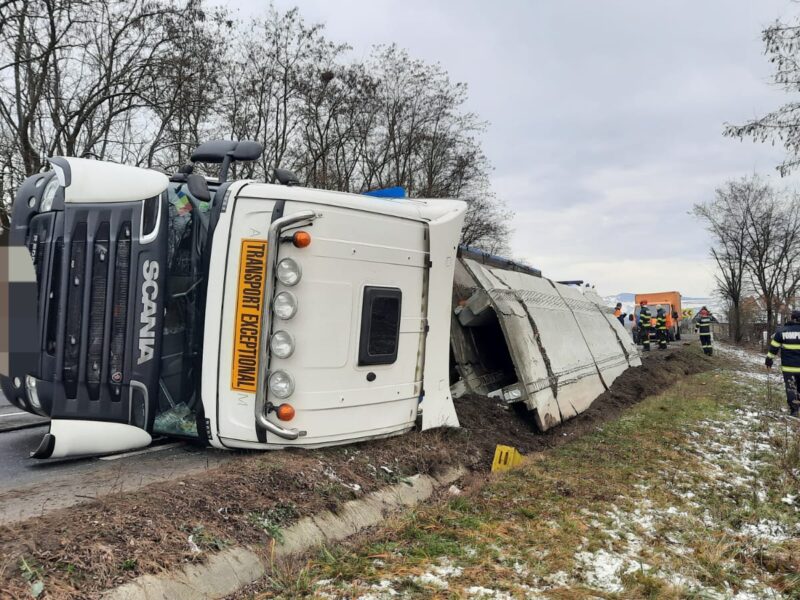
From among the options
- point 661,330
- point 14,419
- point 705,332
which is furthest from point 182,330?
point 661,330

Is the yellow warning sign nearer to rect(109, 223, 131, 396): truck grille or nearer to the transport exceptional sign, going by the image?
the transport exceptional sign

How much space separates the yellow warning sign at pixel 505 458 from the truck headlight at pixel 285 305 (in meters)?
2.36

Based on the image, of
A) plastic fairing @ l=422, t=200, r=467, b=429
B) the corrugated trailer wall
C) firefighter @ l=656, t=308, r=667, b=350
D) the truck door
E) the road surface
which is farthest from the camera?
firefighter @ l=656, t=308, r=667, b=350

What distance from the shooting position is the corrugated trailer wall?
6.18 metres

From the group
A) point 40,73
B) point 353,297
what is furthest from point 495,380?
point 40,73

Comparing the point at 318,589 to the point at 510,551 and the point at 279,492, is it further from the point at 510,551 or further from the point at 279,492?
the point at 510,551

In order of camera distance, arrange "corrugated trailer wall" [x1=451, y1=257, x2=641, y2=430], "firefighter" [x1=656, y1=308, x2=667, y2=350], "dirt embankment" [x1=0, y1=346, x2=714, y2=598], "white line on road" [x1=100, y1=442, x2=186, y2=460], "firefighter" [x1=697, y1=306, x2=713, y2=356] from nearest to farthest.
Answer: "dirt embankment" [x1=0, y1=346, x2=714, y2=598] < "white line on road" [x1=100, y1=442, x2=186, y2=460] < "corrugated trailer wall" [x1=451, y1=257, x2=641, y2=430] < "firefighter" [x1=697, y1=306, x2=713, y2=356] < "firefighter" [x1=656, y1=308, x2=667, y2=350]

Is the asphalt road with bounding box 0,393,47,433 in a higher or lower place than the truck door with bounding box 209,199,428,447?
lower

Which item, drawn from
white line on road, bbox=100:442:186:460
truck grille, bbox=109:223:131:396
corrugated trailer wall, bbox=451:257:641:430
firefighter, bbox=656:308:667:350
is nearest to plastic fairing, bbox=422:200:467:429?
corrugated trailer wall, bbox=451:257:641:430

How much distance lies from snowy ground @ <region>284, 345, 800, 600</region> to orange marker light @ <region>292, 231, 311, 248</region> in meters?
1.91

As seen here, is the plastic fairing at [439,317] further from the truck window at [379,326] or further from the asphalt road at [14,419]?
the asphalt road at [14,419]

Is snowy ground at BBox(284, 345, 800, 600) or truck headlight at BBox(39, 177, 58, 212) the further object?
truck headlight at BBox(39, 177, 58, 212)

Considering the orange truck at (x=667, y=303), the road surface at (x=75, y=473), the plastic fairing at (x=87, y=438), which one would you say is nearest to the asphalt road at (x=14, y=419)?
the road surface at (x=75, y=473)

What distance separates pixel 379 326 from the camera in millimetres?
4195
